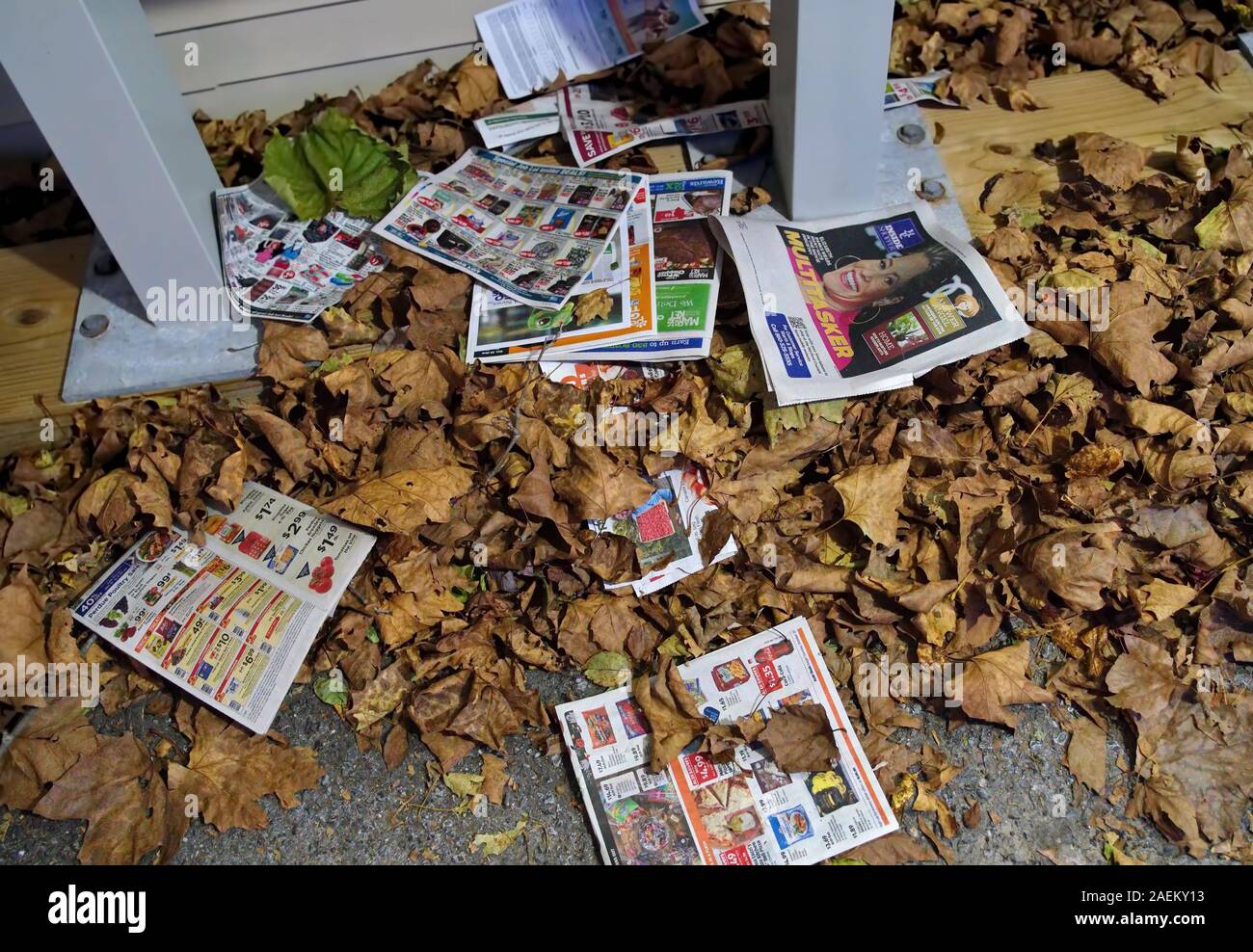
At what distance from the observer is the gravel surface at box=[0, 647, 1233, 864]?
7.00 ft

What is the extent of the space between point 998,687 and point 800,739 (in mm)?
450

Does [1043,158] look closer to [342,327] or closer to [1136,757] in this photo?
[1136,757]

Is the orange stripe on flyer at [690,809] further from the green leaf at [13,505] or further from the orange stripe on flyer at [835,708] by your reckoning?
the green leaf at [13,505]

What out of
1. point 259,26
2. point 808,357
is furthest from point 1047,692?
point 259,26

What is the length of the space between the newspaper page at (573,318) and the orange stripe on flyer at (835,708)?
2.81 feet

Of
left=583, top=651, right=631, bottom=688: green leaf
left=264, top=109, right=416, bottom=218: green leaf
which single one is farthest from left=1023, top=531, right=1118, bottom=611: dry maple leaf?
left=264, top=109, right=416, bottom=218: green leaf

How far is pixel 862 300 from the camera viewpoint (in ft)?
8.69

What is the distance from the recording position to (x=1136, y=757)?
2.19m

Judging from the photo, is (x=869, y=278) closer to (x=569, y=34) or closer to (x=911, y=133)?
(x=911, y=133)

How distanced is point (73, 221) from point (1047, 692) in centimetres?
312

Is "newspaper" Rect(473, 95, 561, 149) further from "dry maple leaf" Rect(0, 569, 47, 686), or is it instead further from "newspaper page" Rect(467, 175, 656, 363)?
"dry maple leaf" Rect(0, 569, 47, 686)

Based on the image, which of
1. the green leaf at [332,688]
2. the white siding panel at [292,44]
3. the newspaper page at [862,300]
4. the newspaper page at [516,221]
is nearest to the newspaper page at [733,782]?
the green leaf at [332,688]

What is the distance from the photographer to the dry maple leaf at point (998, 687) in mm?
2244
